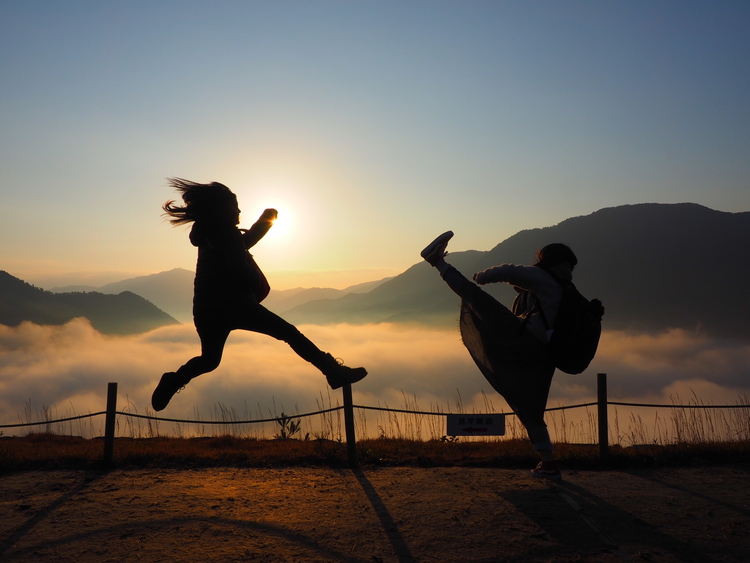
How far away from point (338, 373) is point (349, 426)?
185 centimetres

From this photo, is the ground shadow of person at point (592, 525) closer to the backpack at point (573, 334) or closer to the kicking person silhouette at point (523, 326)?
the kicking person silhouette at point (523, 326)

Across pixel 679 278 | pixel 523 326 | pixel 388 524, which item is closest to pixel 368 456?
pixel 388 524

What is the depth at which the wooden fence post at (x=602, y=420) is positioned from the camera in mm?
6188

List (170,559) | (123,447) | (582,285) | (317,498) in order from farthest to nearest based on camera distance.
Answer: (582,285) → (123,447) → (317,498) → (170,559)

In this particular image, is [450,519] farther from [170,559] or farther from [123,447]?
[123,447]

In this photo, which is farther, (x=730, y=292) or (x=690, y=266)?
(x=690, y=266)

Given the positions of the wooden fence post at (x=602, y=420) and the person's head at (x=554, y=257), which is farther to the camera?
the wooden fence post at (x=602, y=420)

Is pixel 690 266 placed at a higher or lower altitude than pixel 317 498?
higher

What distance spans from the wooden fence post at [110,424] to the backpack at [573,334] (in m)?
4.93

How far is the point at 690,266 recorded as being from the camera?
604ft

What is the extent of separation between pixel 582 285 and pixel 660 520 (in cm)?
19140

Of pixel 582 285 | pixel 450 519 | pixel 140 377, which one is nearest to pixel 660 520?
pixel 450 519

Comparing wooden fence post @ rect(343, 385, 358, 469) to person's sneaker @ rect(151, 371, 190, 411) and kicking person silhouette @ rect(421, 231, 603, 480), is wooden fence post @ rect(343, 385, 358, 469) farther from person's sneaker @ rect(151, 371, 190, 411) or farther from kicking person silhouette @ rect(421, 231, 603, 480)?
person's sneaker @ rect(151, 371, 190, 411)

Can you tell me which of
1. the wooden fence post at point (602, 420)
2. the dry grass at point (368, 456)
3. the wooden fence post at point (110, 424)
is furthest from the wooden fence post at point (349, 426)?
the wooden fence post at point (602, 420)
